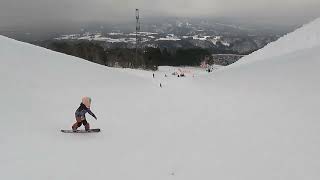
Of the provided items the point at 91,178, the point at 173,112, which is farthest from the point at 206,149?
the point at 173,112

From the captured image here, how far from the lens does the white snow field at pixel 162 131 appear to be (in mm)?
10008

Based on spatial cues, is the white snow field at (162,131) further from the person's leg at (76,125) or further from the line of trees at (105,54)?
the line of trees at (105,54)

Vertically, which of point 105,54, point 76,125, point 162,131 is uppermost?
point 76,125

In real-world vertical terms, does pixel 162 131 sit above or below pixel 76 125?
below

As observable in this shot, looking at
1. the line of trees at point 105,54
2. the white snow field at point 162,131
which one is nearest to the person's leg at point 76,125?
the white snow field at point 162,131

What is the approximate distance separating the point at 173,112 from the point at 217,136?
6.78m

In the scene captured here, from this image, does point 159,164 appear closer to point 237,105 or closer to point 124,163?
point 124,163

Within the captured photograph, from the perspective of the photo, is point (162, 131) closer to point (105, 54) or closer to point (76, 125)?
point (76, 125)

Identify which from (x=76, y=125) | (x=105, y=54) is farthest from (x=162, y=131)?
(x=105, y=54)

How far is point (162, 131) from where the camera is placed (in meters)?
15.2

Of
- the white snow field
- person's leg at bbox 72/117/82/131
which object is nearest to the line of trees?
the white snow field

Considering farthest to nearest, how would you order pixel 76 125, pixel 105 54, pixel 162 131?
pixel 105 54 < pixel 162 131 < pixel 76 125

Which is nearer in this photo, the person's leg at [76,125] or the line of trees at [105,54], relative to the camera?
the person's leg at [76,125]

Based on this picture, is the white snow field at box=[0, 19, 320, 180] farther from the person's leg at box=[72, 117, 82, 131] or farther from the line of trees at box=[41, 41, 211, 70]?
the line of trees at box=[41, 41, 211, 70]
